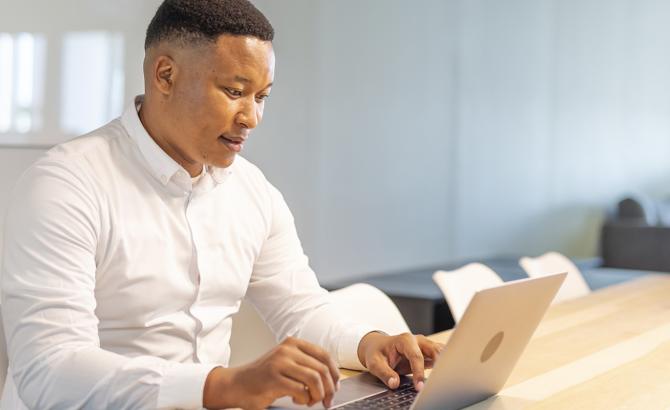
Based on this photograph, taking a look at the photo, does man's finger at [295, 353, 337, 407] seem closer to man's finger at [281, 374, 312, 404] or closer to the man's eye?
man's finger at [281, 374, 312, 404]

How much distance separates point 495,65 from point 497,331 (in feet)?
19.2

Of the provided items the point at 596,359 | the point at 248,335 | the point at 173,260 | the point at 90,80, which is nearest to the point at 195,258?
the point at 173,260

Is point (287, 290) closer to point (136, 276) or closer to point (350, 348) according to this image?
point (350, 348)

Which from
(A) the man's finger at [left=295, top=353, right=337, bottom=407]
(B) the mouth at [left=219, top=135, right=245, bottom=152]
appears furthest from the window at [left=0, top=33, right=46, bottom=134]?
(A) the man's finger at [left=295, top=353, right=337, bottom=407]

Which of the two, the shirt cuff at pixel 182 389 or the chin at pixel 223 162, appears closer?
the shirt cuff at pixel 182 389

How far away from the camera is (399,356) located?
1867 millimetres

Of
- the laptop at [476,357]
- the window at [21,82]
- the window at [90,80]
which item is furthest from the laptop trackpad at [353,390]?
the window at [90,80]

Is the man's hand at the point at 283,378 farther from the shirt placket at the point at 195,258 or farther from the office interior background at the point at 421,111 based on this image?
the office interior background at the point at 421,111

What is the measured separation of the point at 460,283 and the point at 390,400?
1362 millimetres

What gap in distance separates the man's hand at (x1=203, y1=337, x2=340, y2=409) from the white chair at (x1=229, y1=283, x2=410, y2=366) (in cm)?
89

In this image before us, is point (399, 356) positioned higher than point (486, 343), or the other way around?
point (486, 343)

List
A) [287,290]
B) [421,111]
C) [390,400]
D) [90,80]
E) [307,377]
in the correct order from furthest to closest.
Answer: [421,111] < [90,80] < [287,290] < [390,400] < [307,377]

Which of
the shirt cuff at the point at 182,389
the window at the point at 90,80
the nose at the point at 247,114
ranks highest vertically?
the nose at the point at 247,114

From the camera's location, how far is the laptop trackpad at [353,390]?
1.62 meters
